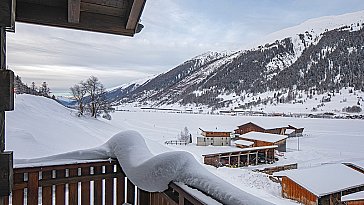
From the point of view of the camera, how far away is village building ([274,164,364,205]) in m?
7.32

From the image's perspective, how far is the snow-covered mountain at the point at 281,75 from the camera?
183ft

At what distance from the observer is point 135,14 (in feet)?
5.10

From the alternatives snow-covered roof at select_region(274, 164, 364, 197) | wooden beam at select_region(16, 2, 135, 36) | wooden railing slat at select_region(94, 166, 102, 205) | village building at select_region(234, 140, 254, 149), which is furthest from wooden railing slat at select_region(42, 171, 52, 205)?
village building at select_region(234, 140, 254, 149)

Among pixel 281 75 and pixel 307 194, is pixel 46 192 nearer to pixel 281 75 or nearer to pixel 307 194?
pixel 307 194

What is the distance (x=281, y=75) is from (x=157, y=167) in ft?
240

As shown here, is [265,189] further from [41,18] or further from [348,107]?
[348,107]

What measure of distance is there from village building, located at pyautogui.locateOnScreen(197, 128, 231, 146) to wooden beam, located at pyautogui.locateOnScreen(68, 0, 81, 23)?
699 inches

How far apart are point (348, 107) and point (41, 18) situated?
3959cm

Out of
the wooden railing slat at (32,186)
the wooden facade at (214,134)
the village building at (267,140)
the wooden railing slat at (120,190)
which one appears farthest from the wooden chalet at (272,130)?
the wooden railing slat at (32,186)

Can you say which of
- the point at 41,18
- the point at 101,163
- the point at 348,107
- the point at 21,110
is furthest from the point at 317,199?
the point at 348,107

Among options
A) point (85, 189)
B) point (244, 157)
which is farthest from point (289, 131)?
point (85, 189)

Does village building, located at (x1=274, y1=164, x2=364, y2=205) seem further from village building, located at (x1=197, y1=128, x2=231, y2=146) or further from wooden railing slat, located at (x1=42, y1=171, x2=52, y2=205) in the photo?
village building, located at (x1=197, y1=128, x2=231, y2=146)

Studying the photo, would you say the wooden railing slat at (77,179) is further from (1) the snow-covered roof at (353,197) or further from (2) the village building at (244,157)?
(2) the village building at (244,157)

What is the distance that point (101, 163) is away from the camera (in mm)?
1634
